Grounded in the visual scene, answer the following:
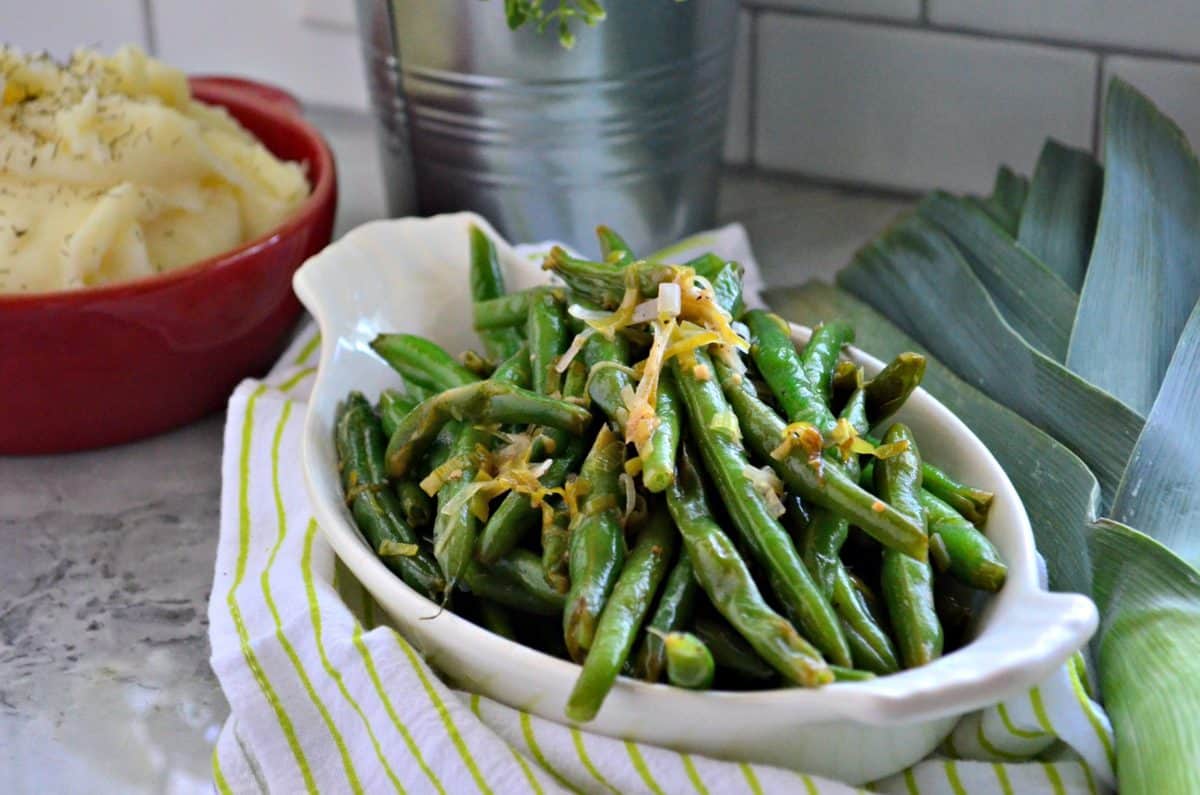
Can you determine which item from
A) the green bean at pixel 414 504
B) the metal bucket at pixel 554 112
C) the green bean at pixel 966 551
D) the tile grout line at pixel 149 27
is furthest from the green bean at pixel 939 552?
the tile grout line at pixel 149 27

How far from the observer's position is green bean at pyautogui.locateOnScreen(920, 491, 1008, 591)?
0.89m

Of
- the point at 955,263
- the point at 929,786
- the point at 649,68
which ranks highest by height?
the point at 649,68

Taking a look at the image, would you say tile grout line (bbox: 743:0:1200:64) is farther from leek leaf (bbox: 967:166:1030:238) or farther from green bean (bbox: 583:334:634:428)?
green bean (bbox: 583:334:634:428)

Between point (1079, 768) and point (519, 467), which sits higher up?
point (519, 467)

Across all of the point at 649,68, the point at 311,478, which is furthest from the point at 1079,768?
the point at 649,68

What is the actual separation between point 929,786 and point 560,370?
1.21 ft

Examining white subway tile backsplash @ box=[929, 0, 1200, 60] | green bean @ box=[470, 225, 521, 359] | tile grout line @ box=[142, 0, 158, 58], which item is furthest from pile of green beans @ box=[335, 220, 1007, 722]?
tile grout line @ box=[142, 0, 158, 58]

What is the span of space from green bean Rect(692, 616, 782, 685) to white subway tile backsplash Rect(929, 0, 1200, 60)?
1.00 metres

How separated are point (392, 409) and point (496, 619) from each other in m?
0.23

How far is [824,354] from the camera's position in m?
1.08

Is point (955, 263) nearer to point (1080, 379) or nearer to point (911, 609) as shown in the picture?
point (1080, 379)

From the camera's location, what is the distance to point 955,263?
1.35 meters

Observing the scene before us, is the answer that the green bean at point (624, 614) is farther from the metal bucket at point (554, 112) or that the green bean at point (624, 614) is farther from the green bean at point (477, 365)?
the metal bucket at point (554, 112)

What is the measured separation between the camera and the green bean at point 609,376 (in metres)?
0.96
